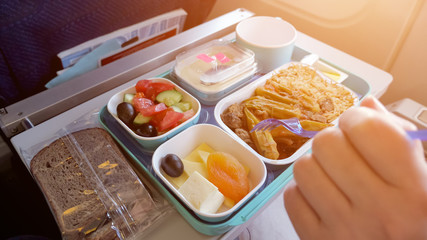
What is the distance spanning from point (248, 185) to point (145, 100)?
39 centimetres

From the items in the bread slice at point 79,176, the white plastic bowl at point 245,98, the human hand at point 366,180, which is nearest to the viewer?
the human hand at point 366,180

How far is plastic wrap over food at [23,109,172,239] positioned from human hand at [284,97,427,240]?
372 millimetres

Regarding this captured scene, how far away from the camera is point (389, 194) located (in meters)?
0.40

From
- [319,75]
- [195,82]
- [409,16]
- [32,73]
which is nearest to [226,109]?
[195,82]

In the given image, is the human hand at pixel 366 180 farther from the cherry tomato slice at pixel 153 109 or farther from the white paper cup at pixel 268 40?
the white paper cup at pixel 268 40

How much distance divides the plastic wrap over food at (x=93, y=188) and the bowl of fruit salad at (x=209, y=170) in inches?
2.8

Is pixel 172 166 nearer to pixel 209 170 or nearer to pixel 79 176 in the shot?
pixel 209 170

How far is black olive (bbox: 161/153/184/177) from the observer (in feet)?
2.35

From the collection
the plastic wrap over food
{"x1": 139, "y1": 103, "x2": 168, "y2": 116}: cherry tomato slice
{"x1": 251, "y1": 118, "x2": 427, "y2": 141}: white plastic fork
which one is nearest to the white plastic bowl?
{"x1": 251, "y1": 118, "x2": 427, "y2": 141}: white plastic fork

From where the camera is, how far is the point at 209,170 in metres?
0.73

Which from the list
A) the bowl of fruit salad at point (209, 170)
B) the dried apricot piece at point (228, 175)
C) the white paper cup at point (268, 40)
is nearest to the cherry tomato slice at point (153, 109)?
the bowl of fruit salad at point (209, 170)

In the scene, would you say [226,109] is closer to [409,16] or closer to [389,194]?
[389,194]

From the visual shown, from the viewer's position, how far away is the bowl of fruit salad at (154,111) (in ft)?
2.63

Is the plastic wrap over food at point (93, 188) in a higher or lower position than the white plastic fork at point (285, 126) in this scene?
A: lower
